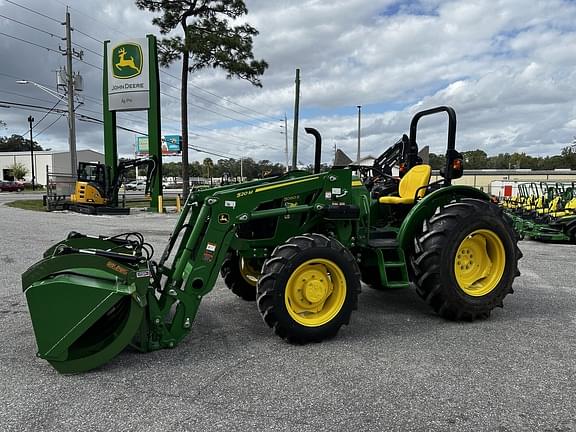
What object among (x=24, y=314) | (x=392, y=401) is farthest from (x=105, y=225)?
(x=392, y=401)

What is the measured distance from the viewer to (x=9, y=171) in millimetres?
70312

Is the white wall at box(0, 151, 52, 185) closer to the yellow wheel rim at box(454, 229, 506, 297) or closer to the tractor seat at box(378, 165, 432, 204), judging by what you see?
the tractor seat at box(378, 165, 432, 204)

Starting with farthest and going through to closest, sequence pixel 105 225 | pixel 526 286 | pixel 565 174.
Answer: pixel 565 174 < pixel 105 225 < pixel 526 286

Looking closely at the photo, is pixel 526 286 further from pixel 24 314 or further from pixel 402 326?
pixel 24 314

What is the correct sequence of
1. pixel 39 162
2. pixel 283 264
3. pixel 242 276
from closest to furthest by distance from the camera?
pixel 283 264, pixel 242 276, pixel 39 162

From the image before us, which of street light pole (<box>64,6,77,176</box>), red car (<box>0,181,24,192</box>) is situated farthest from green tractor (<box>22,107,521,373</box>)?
red car (<box>0,181,24,192</box>)

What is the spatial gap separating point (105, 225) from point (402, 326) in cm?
1314

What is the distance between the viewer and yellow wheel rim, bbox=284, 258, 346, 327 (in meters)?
4.18

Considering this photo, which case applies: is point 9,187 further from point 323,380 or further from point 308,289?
point 323,380

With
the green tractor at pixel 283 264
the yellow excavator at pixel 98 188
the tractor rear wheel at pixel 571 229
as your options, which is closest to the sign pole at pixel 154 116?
the yellow excavator at pixel 98 188

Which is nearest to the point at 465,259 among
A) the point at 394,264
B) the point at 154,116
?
the point at 394,264

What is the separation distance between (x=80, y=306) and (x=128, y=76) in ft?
67.8

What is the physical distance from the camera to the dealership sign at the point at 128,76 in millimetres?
21594

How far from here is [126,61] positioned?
2181cm
